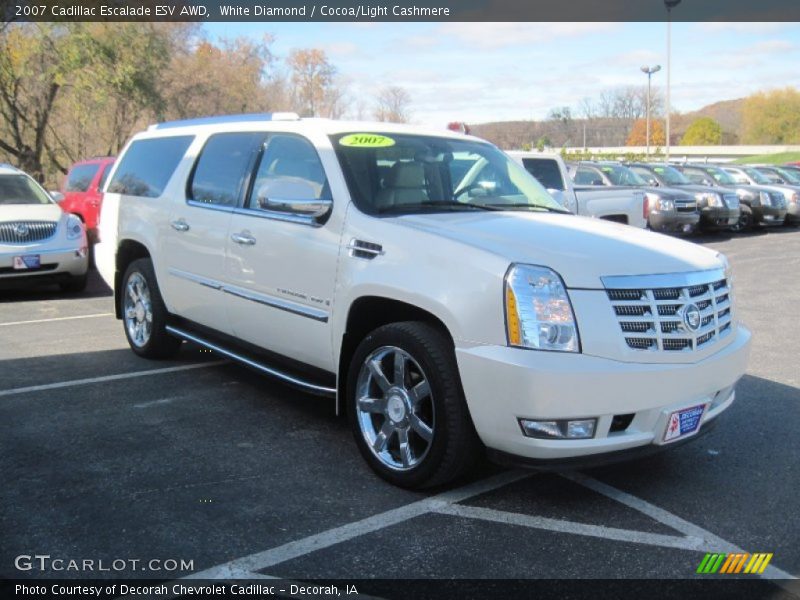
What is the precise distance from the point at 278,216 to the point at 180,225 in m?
1.29

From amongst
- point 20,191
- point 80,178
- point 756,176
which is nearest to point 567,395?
point 20,191

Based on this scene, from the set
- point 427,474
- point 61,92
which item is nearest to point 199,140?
point 427,474

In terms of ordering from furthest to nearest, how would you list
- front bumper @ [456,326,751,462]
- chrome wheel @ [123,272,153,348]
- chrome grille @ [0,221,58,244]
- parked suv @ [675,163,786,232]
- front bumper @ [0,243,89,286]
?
parked suv @ [675,163,786,232], chrome grille @ [0,221,58,244], front bumper @ [0,243,89,286], chrome wheel @ [123,272,153,348], front bumper @ [456,326,751,462]

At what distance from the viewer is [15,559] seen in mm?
3256

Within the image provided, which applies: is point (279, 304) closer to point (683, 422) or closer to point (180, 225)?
point (180, 225)

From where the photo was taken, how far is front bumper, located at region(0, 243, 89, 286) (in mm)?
9703

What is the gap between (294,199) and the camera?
14.8 feet

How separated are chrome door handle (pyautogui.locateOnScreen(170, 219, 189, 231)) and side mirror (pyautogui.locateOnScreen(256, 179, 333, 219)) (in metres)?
1.11

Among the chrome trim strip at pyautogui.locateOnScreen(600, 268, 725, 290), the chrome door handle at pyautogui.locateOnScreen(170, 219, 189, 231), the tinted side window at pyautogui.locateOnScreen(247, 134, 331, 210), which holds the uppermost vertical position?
the tinted side window at pyautogui.locateOnScreen(247, 134, 331, 210)

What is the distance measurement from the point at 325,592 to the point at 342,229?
78.4 inches

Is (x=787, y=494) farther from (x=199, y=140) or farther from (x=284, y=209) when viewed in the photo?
(x=199, y=140)

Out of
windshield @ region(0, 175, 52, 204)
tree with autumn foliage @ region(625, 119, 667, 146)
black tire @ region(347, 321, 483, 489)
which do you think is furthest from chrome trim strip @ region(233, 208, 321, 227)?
tree with autumn foliage @ region(625, 119, 667, 146)

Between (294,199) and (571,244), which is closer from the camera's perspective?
(571,244)

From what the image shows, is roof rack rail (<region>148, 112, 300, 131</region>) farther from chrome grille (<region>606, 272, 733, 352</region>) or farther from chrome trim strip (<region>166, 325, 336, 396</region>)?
chrome grille (<region>606, 272, 733, 352</region>)
